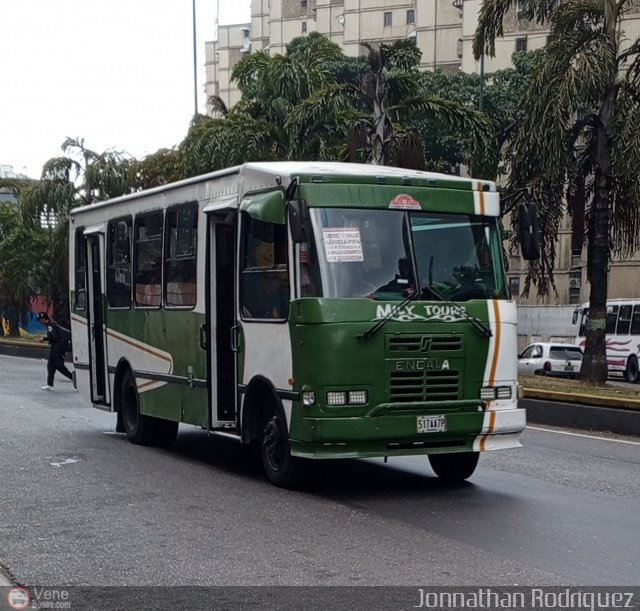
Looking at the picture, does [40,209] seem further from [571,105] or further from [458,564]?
[458,564]

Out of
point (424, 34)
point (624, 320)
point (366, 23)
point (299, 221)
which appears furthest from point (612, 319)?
point (366, 23)

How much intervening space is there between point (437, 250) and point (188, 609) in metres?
4.80

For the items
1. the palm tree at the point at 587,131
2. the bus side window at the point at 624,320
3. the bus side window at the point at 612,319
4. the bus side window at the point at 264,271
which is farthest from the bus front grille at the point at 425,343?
the bus side window at the point at 612,319

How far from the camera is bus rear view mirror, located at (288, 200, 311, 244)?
9797mm

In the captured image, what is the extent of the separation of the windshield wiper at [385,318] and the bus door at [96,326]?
6508mm

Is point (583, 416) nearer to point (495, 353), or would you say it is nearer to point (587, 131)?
point (495, 353)

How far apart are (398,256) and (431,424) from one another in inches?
58.6

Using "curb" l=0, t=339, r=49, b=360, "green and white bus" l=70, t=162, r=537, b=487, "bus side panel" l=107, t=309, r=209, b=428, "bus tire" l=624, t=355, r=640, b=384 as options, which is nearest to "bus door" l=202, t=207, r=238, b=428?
"green and white bus" l=70, t=162, r=537, b=487

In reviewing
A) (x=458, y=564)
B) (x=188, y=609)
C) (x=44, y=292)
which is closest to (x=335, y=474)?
(x=458, y=564)

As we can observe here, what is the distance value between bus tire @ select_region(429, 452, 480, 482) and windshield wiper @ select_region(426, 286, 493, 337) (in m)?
1.34

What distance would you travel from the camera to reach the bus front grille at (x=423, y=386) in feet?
32.8

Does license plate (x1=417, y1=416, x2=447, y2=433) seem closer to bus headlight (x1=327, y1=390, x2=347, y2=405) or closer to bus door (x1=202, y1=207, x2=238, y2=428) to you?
bus headlight (x1=327, y1=390, x2=347, y2=405)

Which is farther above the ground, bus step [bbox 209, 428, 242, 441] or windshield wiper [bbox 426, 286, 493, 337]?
windshield wiper [bbox 426, 286, 493, 337]

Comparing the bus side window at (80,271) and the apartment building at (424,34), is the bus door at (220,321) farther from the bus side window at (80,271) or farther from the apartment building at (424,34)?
the apartment building at (424,34)
